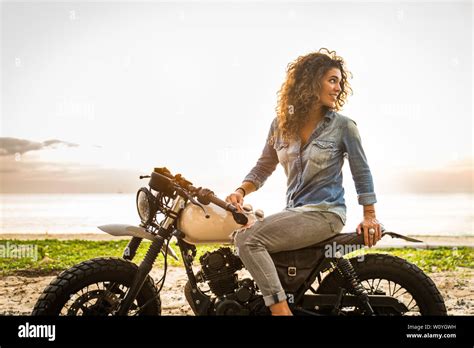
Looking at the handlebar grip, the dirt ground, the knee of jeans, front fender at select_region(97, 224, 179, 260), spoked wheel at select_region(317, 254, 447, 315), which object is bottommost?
the dirt ground

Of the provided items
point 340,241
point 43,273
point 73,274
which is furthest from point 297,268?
point 43,273

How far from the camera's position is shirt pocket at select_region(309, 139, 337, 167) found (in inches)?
132

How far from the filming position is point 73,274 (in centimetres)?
329

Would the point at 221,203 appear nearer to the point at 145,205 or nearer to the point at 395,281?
the point at 145,205

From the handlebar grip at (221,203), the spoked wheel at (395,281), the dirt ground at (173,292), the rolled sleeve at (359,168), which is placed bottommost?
the dirt ground at (173,292)

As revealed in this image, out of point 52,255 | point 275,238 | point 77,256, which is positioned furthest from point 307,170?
point 52,255

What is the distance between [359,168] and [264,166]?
723 millimetres

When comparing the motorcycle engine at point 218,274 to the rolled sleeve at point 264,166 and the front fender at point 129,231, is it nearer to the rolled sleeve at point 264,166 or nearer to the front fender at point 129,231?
the front fender at point 129,231

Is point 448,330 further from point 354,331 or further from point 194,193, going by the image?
point 194,193

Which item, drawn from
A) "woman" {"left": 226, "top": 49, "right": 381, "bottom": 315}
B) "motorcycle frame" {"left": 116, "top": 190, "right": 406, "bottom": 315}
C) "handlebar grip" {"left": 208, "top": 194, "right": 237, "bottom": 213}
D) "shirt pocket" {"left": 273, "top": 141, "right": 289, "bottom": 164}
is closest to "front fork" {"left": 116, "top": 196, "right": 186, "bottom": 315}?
"motorcycle frame" {"left": 116, "top": 190, "right": 406, "bottom": 315}

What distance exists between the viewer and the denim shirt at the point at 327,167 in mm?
3305

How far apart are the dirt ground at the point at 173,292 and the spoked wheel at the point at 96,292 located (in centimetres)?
158

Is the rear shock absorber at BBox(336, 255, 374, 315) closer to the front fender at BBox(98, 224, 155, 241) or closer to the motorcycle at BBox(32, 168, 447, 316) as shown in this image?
the motorcycle at BBox(32, 168, 447, 316)

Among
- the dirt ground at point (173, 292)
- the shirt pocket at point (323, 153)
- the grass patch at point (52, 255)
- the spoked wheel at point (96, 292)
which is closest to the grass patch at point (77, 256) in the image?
the grass patch at point (52, 255)
